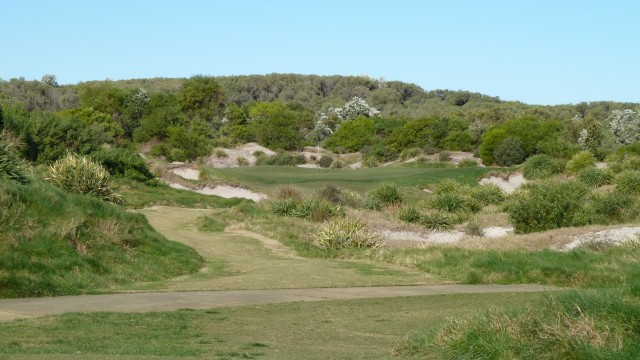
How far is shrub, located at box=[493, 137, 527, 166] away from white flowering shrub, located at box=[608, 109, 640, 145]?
23.2 m

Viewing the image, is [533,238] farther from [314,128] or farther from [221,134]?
[314,128]

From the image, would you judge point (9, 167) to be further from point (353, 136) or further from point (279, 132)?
point (353, 136)

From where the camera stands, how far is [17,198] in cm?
2016

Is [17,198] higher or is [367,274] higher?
[17,198]

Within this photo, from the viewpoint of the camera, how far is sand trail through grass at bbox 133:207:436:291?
1967 cm

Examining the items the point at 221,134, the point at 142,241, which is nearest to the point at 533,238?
the point at 142,241

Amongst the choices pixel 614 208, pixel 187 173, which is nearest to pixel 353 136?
pixel 187 173

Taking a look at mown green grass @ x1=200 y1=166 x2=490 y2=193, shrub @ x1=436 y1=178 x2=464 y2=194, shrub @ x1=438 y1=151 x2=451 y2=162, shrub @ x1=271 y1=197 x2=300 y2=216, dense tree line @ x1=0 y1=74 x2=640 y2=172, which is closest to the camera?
shrub @ x1=271 y1=197 x2=300 y2=216

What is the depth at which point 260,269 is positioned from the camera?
2255 centimetres

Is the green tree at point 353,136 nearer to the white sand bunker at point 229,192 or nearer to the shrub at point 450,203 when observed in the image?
→ the white sand bunker at point 229,192

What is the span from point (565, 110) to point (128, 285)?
155 metres

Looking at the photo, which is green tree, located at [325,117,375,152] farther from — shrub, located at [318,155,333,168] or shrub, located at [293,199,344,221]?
shrub, located at [293,199,344,221]

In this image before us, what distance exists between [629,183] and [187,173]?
2659 centimetres

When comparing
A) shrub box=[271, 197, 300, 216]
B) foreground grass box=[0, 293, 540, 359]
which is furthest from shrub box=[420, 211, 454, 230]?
foreground grass box=[0, 293, 540, 359]
